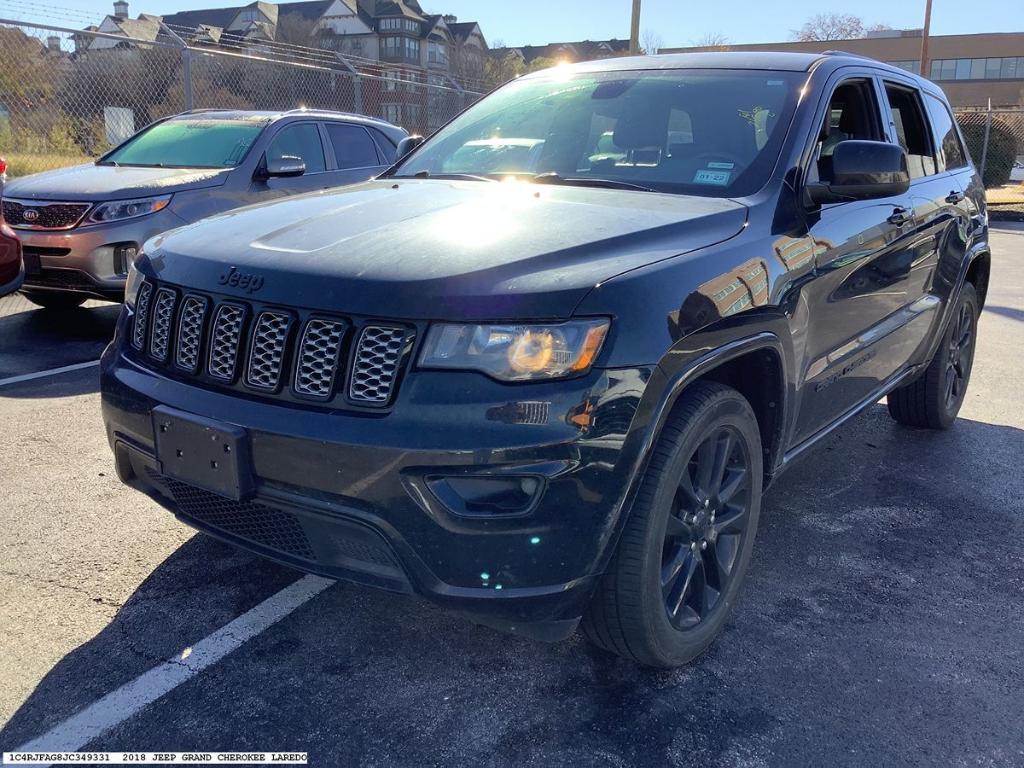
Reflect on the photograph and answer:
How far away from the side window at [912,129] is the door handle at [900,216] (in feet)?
1.06

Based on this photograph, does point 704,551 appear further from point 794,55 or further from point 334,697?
point 794,55

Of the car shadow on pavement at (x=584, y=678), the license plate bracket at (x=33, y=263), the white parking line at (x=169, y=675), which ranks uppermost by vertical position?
the license plate bracket at (x=33, y=263)

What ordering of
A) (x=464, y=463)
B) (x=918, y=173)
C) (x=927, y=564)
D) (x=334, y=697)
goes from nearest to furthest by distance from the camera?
1. (x=464, y=463)
2. (x=334, y=697)
3. (x=927, y=564)
4. (x=918, y=173)

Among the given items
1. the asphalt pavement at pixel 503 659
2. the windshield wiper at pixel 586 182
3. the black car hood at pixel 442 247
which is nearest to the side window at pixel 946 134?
the asphalt pavement at pixel 503 659

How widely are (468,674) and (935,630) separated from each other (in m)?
1.53

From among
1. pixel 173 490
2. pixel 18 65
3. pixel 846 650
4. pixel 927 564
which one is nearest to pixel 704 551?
pixel 846 650

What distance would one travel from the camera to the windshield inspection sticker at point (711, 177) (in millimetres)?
3124

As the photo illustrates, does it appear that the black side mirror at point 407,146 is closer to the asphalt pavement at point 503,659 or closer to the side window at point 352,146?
the asphalt pavement at point 503,659

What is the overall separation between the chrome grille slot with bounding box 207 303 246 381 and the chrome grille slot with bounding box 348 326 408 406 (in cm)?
40

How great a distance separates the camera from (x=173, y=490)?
2650mm

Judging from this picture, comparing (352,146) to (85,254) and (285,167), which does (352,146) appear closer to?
(285,167)

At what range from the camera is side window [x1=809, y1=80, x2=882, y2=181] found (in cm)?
348

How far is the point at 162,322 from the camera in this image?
2736 mm

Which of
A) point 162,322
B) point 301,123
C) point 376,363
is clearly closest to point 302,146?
point 301,123
